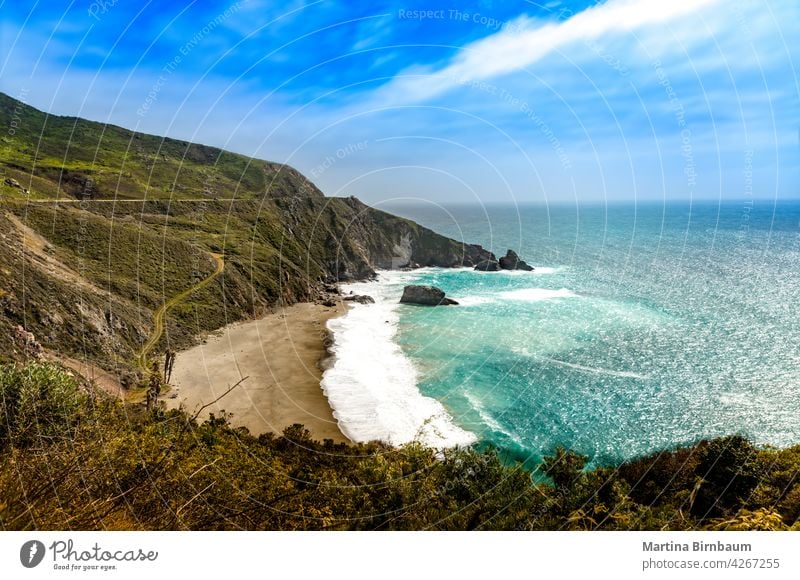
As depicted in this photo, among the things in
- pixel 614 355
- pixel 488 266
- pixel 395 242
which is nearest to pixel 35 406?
pixel 614 355

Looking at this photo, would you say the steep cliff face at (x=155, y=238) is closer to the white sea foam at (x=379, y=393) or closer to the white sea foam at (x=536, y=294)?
the white sea foam at (x=379, y=393)

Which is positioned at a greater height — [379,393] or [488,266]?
[488,266]

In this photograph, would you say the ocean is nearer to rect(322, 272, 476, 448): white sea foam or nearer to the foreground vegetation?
rect(322, 272, 476, 448): white sea foam

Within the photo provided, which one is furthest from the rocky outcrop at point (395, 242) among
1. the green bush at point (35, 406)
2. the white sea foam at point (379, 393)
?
the green bush at point (35, 406)

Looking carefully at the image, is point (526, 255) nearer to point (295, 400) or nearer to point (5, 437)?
point (295, 400)

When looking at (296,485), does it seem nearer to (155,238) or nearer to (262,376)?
(262,376)

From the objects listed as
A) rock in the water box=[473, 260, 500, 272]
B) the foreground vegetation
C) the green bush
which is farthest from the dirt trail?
rock in the water box=[473, 260, 500, 272]
